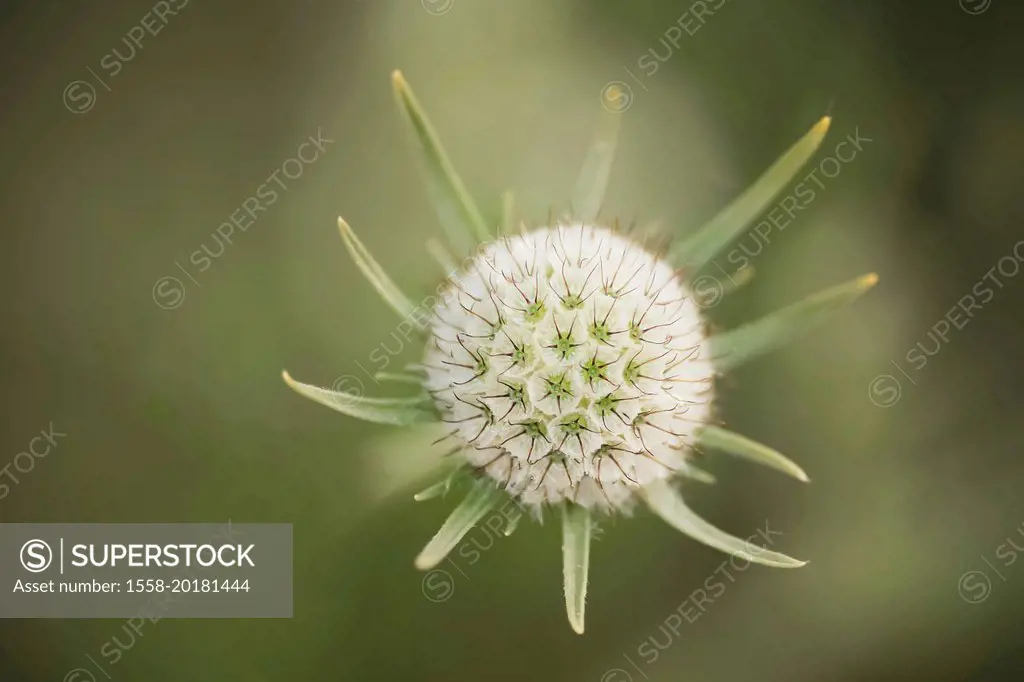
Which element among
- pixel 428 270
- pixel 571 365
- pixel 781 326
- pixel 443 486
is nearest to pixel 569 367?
pixel 571 365

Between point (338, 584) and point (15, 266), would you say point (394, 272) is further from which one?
point (15, 266)

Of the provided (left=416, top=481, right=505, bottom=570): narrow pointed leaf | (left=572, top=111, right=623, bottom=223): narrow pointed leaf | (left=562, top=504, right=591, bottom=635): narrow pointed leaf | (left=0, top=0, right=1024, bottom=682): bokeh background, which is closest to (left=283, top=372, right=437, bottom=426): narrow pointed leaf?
(left=416, top=481, right=505, bottom=570): narrow pointed leaf

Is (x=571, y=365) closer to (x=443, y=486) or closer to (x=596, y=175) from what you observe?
(x=443, y=486)

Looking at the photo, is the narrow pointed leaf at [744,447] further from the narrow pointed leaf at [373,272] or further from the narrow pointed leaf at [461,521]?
the narrow pointed leaf at [373,272]

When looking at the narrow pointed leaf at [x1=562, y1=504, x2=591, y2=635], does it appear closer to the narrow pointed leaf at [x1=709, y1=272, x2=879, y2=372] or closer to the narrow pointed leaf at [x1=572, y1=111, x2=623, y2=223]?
the narrow pointed leaf at [x1=709, y1=272, x2=879, y2=372]

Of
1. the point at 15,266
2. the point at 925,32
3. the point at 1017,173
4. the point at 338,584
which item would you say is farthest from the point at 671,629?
the point at 15,266
